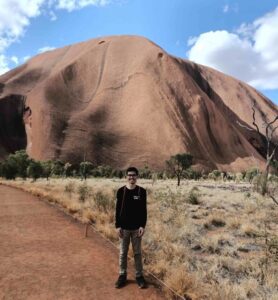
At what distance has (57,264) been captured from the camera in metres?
8.12

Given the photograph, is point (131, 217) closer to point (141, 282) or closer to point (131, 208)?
point (131, 208)

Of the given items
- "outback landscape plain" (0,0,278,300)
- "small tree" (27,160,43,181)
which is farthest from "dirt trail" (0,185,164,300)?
"small tree" (27,160,43,181)

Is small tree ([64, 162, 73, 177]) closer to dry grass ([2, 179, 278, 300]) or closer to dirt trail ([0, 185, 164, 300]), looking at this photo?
dry grass ([2, 179, 278, 300])

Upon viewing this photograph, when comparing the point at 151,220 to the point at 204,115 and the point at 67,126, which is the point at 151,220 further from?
the point at 204,115

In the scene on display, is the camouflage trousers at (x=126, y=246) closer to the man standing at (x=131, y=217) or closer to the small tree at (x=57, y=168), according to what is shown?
the man standing at (x=131, y=217)

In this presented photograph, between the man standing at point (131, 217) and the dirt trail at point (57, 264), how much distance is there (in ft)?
0.94

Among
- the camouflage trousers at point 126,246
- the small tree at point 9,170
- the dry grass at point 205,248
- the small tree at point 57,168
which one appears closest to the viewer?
the camouflage trousers at point 126,246

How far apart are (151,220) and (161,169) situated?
6695cm

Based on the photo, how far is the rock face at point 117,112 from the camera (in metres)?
84.6

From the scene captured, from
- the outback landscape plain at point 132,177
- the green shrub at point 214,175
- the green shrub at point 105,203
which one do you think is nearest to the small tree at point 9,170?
the outback landscape plain at point 132,177

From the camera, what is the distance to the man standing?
22.3ft

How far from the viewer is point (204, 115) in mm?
94750

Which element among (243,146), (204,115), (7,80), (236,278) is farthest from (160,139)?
(236,278)

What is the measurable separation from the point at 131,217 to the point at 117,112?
287 ft
